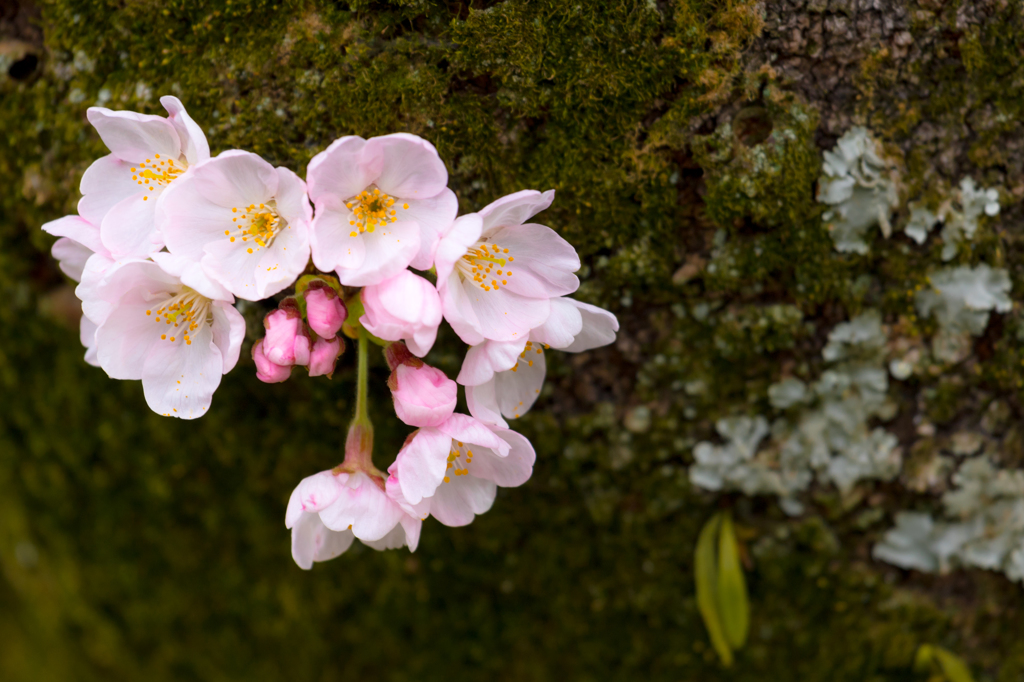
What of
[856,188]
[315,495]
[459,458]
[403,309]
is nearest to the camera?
[403,309]

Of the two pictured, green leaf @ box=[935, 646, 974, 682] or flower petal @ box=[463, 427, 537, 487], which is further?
green leaf @ box=[935, 646, 974, 682]

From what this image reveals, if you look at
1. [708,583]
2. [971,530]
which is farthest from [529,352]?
[971,530]

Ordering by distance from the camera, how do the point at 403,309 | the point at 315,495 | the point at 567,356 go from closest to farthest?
1. the point at 403,309
2. the point at 315,495
3. the point at 567,356

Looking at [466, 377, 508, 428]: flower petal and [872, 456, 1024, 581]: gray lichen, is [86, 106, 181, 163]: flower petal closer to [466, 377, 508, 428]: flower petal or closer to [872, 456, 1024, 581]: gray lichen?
[466, 377, 508, 428]: flower petal

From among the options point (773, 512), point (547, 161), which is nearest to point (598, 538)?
point (773, 512)

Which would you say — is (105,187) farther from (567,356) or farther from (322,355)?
(567,356)

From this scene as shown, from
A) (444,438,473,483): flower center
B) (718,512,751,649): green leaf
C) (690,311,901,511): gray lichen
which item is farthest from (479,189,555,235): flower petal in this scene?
(718,512,751,649): green leaf

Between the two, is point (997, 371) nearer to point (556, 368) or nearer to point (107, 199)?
point (556, 368)

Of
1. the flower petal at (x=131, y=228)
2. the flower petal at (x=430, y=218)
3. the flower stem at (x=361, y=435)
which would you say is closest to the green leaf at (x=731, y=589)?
the flower stem at (x=361, y=435)
